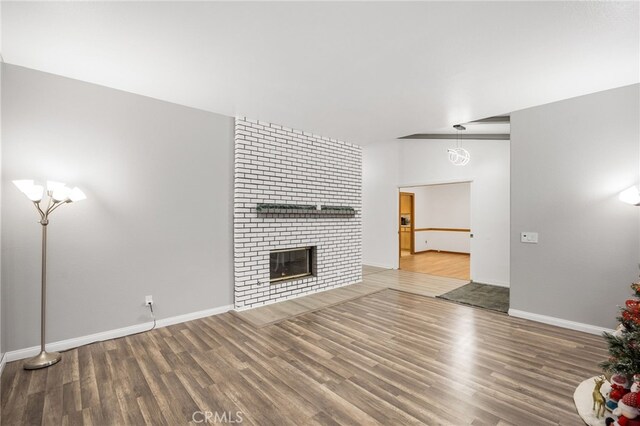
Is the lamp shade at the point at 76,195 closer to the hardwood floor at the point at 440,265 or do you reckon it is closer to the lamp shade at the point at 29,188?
the lamp shade at the point at 29,188

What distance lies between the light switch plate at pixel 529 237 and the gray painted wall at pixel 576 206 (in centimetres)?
5

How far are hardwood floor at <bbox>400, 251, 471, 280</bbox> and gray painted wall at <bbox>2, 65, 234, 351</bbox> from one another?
190 inches

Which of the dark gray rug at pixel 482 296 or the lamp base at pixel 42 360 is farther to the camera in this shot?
the dark gray rug at pixel 482 296

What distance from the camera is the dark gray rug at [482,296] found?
4.14m

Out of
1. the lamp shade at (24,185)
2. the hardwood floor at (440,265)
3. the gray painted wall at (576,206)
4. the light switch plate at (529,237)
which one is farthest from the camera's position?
the hardwood floor at (440,265)

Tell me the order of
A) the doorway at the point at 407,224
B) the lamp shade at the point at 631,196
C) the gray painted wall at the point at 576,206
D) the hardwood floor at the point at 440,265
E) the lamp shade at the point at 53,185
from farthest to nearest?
the doorway at the point at 407,224 < the hardwood floor at the point at 440,265 < the gray painted wall at the point at 576,206 < the lamp shade at the point at 631,196 < the lamp shade at the point at 53,185

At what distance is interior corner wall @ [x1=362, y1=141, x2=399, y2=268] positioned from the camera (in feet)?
22.9

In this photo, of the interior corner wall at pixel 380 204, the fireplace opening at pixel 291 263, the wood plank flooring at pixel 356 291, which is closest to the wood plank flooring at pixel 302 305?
the wood plank flooring at pixel 356 291

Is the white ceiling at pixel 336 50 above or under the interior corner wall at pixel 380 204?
above

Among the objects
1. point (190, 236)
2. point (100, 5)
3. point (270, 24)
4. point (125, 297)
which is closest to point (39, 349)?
point (125, 297)

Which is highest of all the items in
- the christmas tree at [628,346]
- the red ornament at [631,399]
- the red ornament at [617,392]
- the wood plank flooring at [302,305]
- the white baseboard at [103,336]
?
the christmas tree at [628,346]

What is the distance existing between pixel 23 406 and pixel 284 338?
2.03m

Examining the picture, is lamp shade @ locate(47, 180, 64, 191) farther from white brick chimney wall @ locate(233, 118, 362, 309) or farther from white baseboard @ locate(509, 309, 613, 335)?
white baseboard @ locate(509, 309, 613, 335)

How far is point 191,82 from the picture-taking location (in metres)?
2.92
